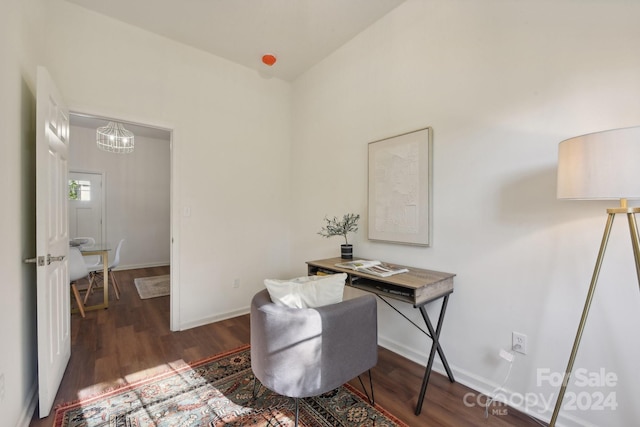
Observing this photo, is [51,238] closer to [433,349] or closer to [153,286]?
[433,349]

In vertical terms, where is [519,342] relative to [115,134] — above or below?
below

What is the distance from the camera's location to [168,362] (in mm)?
2264

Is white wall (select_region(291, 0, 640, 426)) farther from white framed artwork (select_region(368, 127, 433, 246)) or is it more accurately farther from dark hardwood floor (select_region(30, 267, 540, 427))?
dark hardwood floor (select_region(30, 267, 540, 427))

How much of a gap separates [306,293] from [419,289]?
0.71 meters

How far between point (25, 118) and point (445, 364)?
123 inches

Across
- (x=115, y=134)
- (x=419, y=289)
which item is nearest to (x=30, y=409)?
(x=419, y=289)

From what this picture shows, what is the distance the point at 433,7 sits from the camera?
2146mm

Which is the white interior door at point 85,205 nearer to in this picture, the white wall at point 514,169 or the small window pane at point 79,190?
the small window pane at point 79,190

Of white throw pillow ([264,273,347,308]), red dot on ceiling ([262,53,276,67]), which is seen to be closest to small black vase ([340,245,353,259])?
white throw pillow ([264,273,347,308])

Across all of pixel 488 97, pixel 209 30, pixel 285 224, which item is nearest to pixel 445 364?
pixel 488 97

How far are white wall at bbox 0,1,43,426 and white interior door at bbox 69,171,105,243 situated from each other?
431cm

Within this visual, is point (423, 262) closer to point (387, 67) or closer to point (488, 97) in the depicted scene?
point (488, 97)

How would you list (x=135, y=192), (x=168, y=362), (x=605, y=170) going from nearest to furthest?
(x=605, y=170) < (x=168, y=362) < (x=135, y=192)

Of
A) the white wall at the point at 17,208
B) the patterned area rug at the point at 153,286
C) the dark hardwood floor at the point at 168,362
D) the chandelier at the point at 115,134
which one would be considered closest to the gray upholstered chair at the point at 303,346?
the dark hardwood floor at the point at 168,362
